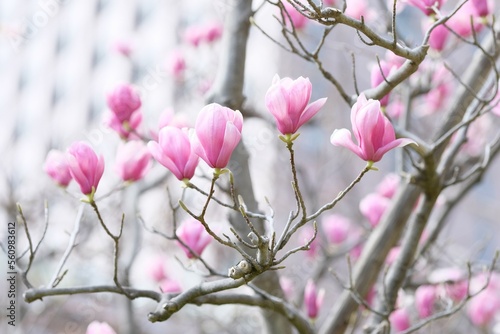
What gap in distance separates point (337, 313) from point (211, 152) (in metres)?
1.13

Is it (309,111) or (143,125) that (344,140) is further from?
(143,125)

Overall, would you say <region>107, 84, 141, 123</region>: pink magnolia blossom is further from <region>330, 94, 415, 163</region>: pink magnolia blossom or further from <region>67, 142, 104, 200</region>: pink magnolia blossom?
<region>330, 94, 415, 163</region>: pink magnolia blossom

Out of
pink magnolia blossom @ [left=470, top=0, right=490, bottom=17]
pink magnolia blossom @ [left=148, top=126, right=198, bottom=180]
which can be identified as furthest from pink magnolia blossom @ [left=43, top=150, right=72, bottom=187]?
pink magnolia blossom @ [left=470, top=0, right=490, bottom=17]

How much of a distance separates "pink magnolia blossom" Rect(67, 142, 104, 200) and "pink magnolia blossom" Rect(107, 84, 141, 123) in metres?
0.52

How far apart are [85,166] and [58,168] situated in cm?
48

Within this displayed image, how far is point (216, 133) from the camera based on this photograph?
1.41m

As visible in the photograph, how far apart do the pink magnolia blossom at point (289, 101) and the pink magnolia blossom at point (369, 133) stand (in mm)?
79

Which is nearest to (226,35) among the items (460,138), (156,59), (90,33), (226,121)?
(460,138)

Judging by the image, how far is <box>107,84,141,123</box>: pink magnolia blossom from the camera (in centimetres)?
218

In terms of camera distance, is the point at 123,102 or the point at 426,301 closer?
the point at 123,102

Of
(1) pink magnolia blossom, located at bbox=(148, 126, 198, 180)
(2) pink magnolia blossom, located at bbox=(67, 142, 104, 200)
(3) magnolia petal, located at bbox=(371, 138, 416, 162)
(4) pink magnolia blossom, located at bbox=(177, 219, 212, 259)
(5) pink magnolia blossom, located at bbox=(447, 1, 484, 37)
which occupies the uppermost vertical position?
(5) pink magnolia blossom, located at bbox=(447, 1, 484, 37)

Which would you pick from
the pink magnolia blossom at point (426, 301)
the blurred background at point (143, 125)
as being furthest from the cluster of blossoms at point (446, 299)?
the blurred background at point (143, 125)

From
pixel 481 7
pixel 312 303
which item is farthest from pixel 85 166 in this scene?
pixel 481 7

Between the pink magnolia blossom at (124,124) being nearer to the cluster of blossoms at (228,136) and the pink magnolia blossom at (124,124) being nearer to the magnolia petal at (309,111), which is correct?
the cluster of blossoms at (228,136)
